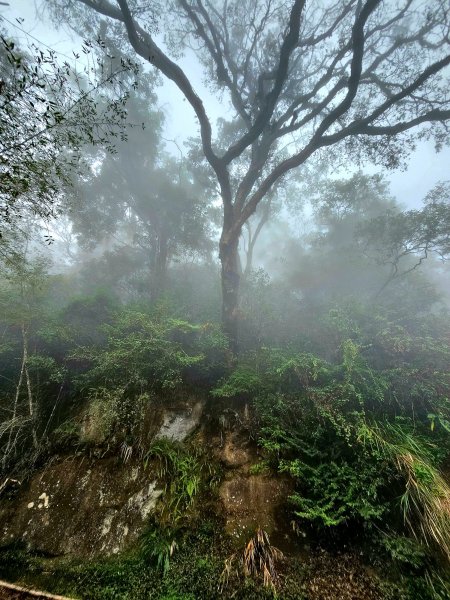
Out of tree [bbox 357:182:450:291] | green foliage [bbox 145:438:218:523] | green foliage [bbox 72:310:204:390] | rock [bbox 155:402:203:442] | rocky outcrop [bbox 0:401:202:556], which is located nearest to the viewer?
rocky outcrop [bbox 0:401:202:556]

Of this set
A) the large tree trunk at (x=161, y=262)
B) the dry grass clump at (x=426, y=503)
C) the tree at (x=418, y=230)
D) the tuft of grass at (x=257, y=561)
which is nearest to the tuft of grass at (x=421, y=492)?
the dry grass clump at (x=426, y=503)

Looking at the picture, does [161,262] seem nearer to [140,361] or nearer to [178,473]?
[140,361]

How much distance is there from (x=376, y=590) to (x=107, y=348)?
660cm

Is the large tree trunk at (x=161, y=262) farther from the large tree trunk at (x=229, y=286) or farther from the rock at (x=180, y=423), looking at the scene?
the rock at (x=180, y=423)

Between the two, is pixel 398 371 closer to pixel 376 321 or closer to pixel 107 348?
pixel 376 321

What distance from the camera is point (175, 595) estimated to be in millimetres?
3328

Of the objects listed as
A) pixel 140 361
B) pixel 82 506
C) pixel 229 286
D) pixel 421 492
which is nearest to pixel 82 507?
pixel 82 506

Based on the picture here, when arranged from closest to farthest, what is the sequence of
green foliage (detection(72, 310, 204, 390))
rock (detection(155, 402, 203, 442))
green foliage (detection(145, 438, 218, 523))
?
green foliage (detection(145, 438, 218, 523)) < rock (detection(155, 402, 203, 442)) < green foliage (detection(72, 310, 204, 390))

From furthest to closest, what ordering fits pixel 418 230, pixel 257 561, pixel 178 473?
pixel 418 230
pixel 178 473
pixel 257 561

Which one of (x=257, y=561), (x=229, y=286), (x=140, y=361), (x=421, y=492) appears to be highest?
(x=229, y=286)

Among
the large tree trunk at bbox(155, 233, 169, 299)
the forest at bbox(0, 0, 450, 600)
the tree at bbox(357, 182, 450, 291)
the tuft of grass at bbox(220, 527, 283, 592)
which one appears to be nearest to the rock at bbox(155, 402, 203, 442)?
the forest at bbox(0, 0, 450, 600)

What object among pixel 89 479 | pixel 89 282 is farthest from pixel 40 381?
pixel 89 282

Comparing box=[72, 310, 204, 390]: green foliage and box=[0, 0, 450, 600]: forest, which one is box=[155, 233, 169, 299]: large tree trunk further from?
box=[72, 310, 204, 390]: green foliage

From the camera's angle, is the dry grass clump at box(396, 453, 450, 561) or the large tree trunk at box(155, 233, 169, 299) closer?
the dry grass clump at box(396, 453, 450, 561)
